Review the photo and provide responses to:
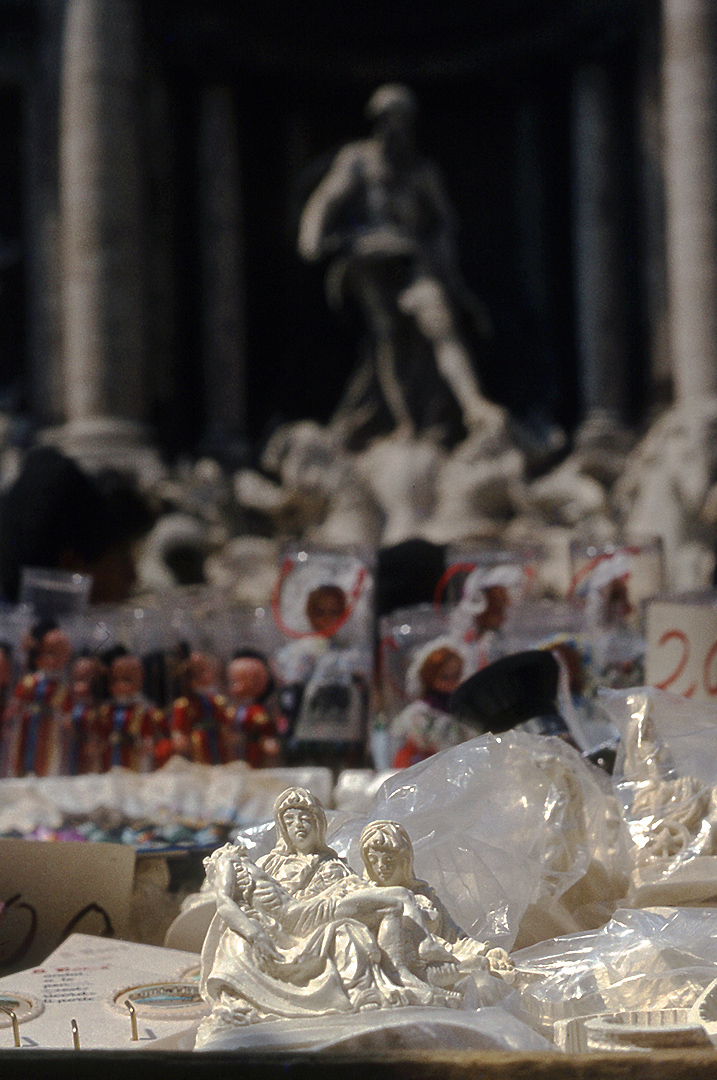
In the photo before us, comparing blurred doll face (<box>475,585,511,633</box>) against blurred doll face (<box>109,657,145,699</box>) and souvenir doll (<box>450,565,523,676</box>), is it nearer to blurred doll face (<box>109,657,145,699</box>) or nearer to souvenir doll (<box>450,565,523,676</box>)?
souvenir doll (<box>450,565,523,676</box>)

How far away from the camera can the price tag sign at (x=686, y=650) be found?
1.78 m

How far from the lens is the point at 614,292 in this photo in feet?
24.0

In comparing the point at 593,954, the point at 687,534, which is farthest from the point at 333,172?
the point at 593,954

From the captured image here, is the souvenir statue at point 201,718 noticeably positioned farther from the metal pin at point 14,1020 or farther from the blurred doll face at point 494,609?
the metal pin at point 14,1020

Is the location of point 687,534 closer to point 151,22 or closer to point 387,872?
point 387,872

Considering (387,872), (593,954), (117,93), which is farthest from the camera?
(117,93)

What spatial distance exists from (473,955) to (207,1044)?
229mm

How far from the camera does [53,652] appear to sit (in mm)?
2285

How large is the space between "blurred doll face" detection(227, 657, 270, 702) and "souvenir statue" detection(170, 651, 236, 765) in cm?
3

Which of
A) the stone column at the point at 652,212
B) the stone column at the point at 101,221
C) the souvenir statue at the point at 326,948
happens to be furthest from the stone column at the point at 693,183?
the souvenir statue at the point at 326,948

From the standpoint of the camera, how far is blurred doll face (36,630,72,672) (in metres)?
2.28

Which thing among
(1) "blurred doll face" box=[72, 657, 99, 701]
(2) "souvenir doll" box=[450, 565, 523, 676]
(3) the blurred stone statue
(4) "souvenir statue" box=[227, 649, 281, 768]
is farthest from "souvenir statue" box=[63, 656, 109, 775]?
(3) the blurred stone statue

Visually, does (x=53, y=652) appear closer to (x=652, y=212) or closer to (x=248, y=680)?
(x=248, y=680)

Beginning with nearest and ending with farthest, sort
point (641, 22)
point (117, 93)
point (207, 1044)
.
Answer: point (207, 1044) < point (117, 93) < point (641, 22)
